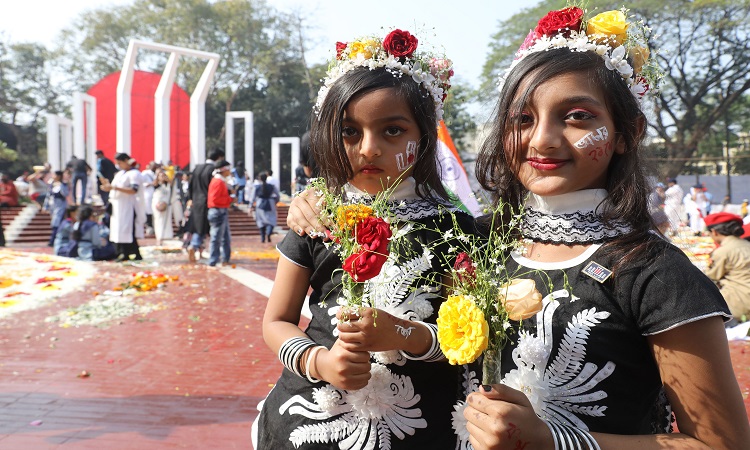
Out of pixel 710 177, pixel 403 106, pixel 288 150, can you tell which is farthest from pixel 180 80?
pixel 403 106

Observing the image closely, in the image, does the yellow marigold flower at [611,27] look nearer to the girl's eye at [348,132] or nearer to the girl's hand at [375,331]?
the girl's eye at [348,132]

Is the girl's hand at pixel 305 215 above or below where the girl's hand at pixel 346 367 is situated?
above

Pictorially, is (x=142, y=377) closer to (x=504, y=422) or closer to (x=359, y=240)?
(x=359, y=240)

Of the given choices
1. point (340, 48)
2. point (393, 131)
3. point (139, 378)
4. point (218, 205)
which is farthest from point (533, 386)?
point (218, 205)

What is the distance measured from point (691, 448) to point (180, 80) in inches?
1668

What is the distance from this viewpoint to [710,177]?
33469 mm

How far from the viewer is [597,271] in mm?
1461

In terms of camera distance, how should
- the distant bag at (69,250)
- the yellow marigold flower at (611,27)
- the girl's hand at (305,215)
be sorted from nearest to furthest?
the yellow marigold flower at (611,27), the girl's hand at (305,215), the distant bag at (69,250)

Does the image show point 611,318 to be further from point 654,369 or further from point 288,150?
point 288,150

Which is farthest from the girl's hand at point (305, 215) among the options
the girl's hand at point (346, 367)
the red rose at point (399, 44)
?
the red rose at point (399, 44)

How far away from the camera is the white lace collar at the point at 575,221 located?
60.9 inches

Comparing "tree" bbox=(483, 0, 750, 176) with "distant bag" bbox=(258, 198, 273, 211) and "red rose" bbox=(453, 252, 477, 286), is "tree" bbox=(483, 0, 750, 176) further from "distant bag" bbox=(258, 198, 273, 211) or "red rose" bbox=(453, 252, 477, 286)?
"red rose" bbox=(453, 252, 477, 286)

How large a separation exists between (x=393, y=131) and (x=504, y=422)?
95 cm

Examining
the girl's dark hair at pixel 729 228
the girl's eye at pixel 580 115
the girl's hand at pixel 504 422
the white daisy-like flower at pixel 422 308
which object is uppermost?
the girl's eye at pixel 580 115
